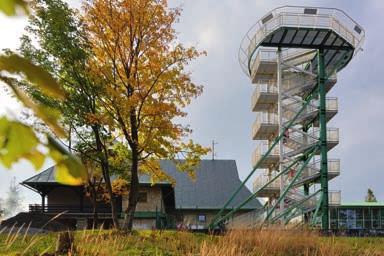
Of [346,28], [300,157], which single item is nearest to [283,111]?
[300,157]

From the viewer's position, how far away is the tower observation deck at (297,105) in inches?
1286

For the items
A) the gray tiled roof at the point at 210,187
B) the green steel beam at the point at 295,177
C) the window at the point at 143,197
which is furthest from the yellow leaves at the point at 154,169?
the gray tiled roof at the point at 210,187

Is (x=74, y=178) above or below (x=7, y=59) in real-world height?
below

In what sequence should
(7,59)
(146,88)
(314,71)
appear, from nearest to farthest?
1. (7,59)
2. (146,88)
3. (314,71)

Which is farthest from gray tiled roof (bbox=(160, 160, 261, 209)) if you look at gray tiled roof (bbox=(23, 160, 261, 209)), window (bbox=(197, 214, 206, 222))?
window (bbox=(197, 214, 206, 222))

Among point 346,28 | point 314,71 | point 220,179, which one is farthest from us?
point 220,179

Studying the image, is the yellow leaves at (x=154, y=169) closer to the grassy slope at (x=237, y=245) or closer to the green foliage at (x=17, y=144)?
the grassy slope at (x=237, y=245)

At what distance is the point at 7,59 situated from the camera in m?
0.93

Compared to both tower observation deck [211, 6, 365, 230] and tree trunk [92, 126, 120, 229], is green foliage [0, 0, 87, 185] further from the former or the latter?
tower observation deck [211, 6, 365, 230]

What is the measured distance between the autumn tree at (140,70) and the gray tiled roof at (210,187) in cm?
2330

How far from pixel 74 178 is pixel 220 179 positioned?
157 feet

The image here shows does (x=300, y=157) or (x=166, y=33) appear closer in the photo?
(x=166, y=33)

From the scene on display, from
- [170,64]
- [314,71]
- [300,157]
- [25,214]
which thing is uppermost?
[314,71]

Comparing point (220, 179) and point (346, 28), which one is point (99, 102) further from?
point (220, 179)
